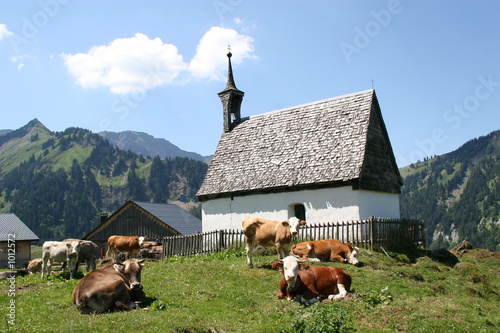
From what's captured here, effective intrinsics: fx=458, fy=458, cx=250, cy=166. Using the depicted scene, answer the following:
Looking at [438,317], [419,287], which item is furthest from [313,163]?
[438,317]

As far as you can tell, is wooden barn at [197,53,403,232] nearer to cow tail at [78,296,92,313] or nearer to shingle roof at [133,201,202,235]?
cow tail at [78,296,92,313]

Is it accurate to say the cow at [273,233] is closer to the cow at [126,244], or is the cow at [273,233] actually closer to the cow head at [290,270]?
the cow head at [290,270]

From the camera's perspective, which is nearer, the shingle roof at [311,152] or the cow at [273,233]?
the cow at [273,233]

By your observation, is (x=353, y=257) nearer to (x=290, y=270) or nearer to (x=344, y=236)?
(x=344, y=236)

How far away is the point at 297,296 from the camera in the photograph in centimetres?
1080

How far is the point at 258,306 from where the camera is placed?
1055 centimetres

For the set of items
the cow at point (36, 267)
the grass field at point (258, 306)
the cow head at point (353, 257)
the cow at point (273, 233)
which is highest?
the cow at point (273, 233)

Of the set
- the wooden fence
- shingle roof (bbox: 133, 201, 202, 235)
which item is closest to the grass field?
the wooden fence

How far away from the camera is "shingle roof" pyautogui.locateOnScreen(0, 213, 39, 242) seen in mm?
49131

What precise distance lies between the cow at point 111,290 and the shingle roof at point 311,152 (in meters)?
13.1

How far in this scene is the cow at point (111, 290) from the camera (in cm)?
974

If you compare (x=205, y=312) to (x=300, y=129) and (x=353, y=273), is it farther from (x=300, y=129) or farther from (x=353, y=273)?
(x=300, y=129)

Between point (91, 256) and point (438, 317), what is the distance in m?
11.5

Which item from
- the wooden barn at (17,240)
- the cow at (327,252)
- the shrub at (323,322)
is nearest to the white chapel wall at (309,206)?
the cow at (327,252)
